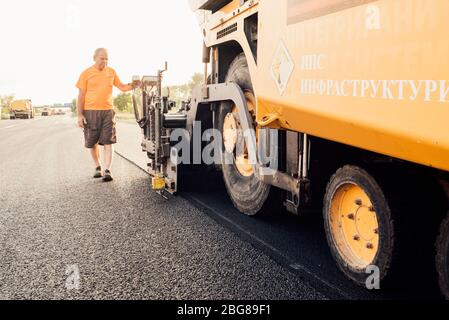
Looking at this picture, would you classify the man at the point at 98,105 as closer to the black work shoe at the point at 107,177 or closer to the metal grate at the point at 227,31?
the black work shoe at the point at 107,177

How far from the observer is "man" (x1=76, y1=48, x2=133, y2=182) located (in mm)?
6445

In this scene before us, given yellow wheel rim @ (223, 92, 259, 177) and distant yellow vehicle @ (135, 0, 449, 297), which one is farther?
yellow wheel rim @ (223, 92, 259, 177)

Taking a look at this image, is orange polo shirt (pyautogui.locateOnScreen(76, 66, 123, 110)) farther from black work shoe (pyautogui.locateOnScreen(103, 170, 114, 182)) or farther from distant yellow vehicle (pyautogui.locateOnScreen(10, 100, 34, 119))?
distant yellow vehicle (pyautogui.locateOnScreen(10, 100, 34, 119))

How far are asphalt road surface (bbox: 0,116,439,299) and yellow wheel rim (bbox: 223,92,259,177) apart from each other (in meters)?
0.44

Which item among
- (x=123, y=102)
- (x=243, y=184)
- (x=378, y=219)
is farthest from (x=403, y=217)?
(x=123, y=102)

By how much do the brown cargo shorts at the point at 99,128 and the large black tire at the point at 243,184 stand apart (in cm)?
244

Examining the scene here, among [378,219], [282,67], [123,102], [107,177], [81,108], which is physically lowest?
[107,177]

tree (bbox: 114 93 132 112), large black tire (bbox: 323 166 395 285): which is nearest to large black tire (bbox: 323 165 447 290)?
large black tire (bbox: 323 166 395 285)

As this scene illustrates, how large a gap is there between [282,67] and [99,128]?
4205 millimetres

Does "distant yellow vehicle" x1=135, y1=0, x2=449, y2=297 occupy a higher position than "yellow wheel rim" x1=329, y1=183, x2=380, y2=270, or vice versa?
"distant yellow vehicle" x1=135, y1=0, x2=449, y2=297

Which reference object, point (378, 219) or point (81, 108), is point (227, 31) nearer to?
point (378, 219)

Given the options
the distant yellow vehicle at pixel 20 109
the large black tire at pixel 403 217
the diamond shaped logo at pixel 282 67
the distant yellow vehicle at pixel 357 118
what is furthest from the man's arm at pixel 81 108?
the distant yellow vehicle at pixel 20 109

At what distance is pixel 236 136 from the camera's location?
13.9 ft

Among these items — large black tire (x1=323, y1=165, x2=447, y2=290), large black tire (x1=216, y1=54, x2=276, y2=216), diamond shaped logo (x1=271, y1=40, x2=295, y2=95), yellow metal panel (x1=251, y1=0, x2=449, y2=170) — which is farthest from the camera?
large black tire (x1=216, y1=54, x2=276, y2=216)
